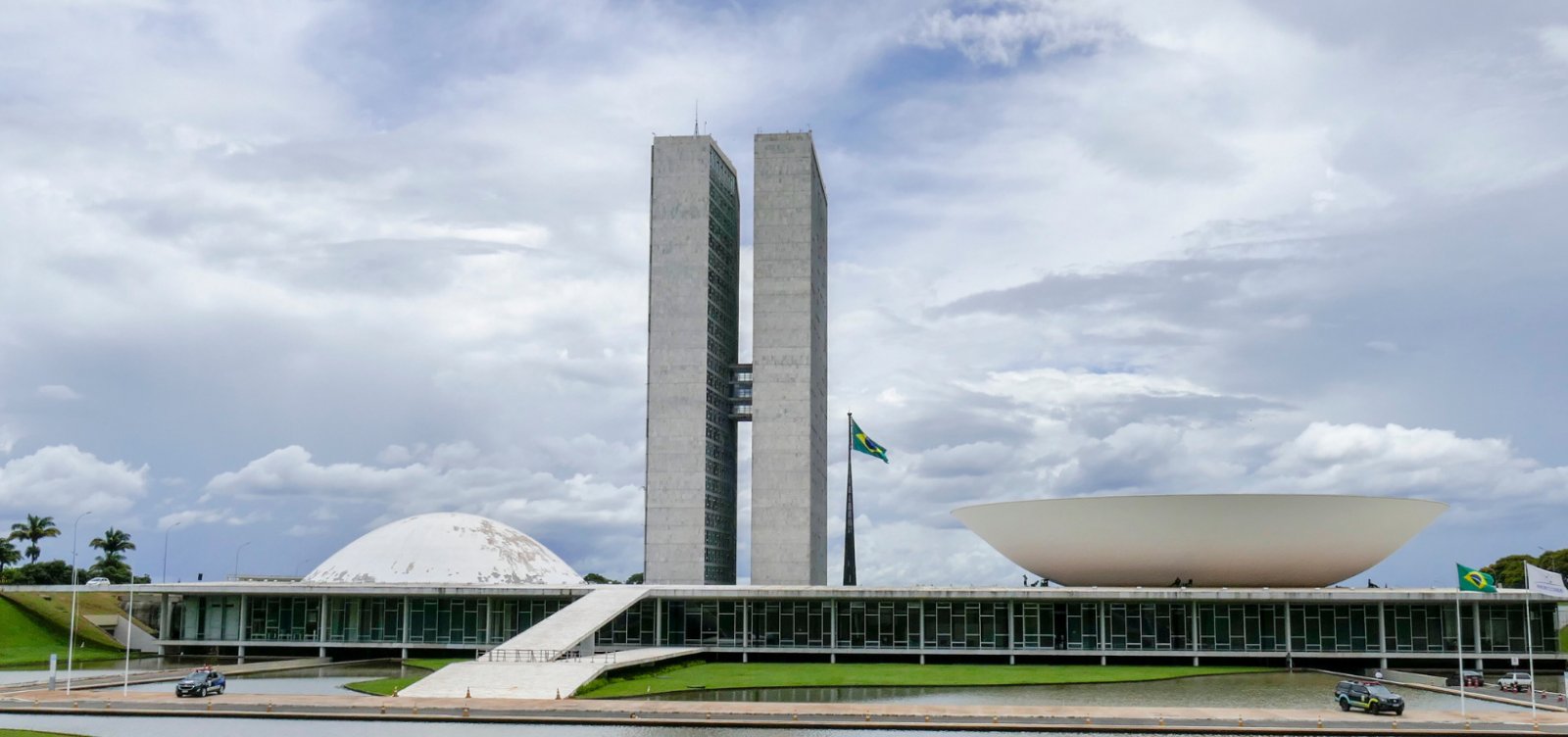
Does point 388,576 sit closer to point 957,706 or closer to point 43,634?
point 43,634

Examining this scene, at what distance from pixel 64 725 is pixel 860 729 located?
1872cm

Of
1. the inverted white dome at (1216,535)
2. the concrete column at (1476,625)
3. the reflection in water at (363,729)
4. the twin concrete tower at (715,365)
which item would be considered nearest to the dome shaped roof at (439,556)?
the twin concrete tower at (715,365)

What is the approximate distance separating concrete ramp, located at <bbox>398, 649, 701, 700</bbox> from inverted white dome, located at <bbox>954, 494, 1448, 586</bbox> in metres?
21.5

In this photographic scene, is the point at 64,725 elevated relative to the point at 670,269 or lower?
lower

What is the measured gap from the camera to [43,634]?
6600cm

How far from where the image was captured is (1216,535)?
5772cm

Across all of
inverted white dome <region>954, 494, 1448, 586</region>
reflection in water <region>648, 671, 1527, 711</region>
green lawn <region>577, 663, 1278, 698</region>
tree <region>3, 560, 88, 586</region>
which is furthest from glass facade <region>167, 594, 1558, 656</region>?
tree <region>3, 560, 88, 586</region>

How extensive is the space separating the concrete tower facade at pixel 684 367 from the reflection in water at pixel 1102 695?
4380 cm

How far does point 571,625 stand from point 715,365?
3865 centimetres

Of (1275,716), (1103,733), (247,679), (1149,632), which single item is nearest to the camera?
(1103,733)

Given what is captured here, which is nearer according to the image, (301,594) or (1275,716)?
(1275,716)

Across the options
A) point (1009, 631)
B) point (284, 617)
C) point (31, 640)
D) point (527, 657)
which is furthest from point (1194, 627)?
point (31, 640)

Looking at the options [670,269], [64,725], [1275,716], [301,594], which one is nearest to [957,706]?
[1275,716]

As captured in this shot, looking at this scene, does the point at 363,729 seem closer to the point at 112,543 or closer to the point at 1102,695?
the point at 1102,695
